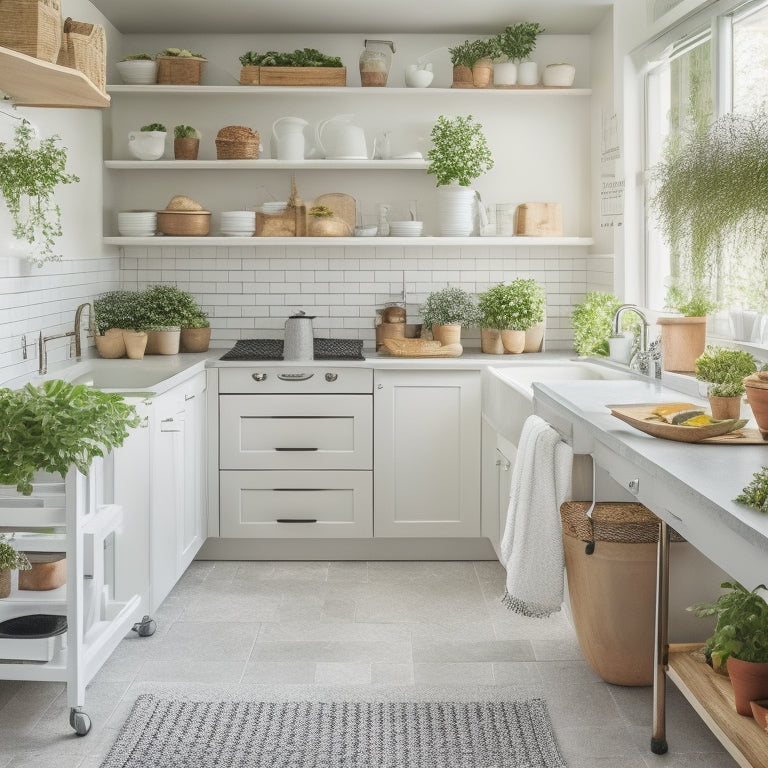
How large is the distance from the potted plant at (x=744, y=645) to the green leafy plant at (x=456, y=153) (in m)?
2.88

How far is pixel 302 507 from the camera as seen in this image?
4.82m

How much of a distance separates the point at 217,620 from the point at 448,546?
1.32 metres

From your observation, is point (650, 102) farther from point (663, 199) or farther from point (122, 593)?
point (122, 593)

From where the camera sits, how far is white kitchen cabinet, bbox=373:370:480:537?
4.77 metres

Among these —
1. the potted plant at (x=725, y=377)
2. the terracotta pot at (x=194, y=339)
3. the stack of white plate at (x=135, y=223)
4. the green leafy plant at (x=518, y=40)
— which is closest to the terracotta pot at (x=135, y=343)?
the terracotta pot at (x=194, y=339)

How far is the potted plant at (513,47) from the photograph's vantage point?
16.5ft

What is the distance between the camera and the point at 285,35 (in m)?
5.29

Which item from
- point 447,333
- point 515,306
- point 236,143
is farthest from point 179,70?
point 515,306

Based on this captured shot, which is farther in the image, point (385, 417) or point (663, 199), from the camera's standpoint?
point (385, 417)

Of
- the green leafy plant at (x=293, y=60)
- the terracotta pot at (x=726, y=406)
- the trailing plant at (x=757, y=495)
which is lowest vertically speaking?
the trailing plant at (x=757, y=495)

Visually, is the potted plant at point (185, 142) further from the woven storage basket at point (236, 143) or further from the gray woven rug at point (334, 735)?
the gray woven rug at point (334, 735)

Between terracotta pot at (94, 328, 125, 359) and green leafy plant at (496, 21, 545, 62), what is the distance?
92.2 inches

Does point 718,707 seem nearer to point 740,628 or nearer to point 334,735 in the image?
point 740,628

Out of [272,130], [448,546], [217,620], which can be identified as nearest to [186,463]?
[217,620]
